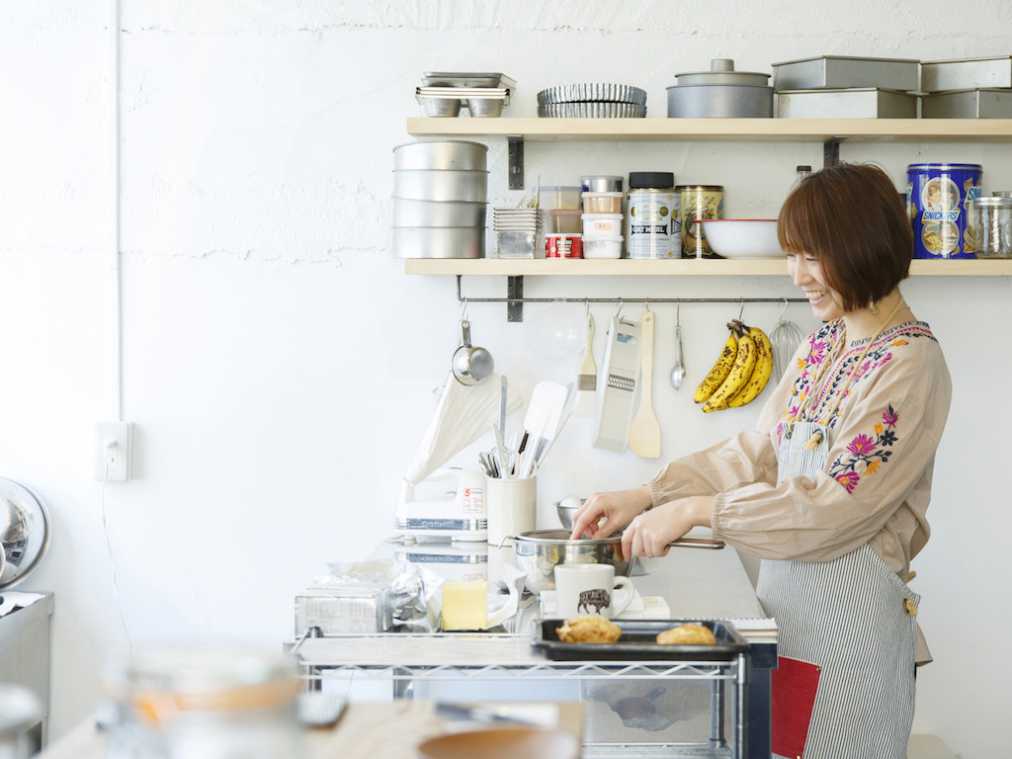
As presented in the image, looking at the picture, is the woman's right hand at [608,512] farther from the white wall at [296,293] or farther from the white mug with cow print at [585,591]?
the white wall at [296,293]

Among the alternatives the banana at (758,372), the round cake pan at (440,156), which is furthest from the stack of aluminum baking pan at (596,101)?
the banana at (758,372)

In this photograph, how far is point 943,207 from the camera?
2.75 m

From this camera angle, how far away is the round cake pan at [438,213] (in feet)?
8.93

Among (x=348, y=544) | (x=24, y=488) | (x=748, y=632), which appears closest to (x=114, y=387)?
(x=24, y=488)

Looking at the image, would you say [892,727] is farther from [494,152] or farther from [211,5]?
[211,5]

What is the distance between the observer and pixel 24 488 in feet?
9.66

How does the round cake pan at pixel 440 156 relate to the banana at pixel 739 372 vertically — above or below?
above

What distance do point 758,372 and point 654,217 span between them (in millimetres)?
439

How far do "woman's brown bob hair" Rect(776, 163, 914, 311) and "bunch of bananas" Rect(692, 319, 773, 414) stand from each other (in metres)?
0.78

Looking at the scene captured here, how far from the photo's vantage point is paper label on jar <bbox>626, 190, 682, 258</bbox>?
2736 millimetres

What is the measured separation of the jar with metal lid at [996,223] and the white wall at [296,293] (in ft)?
0.49

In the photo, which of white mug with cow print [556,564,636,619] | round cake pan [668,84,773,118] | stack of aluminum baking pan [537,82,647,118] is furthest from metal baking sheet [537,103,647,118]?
white mug with cow print [556,564,636,619]

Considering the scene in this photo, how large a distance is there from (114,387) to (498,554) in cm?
104

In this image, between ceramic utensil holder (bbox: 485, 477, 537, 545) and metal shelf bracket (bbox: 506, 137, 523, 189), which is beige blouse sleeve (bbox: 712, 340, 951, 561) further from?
metal shelf bracket (bbox: 506, 137, 523, 189)
